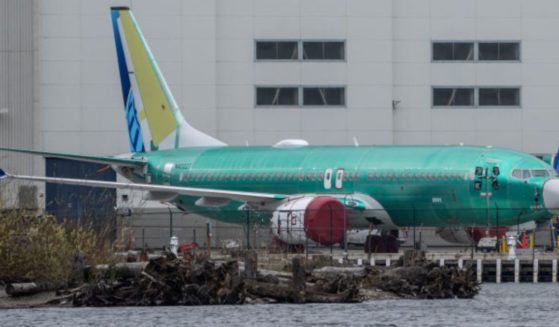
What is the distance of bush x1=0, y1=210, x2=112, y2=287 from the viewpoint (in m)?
37.6

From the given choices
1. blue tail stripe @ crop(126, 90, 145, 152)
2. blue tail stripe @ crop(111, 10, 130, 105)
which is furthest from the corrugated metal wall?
blue tail stripe @ crop(126, 90, 145, 152)

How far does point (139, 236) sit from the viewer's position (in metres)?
A: 58.3

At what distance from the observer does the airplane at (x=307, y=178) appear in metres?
52.7

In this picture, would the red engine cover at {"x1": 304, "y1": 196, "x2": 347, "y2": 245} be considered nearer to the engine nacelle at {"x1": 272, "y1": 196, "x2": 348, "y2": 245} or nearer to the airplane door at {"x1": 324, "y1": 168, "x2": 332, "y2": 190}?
the engine nacelle at {"x1": 272, "y1": 196, "x2": 348, "y2": 245}

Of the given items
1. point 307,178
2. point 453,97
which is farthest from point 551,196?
point 453,97

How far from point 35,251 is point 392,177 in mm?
18964

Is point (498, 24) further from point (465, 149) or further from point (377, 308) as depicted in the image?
point (377, 308)

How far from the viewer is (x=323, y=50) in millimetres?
69000

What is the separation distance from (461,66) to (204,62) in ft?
32.5

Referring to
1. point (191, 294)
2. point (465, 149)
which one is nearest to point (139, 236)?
point (465, 149)

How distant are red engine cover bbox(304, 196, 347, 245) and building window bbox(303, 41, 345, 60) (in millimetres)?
15745

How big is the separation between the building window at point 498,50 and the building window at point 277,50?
23.5 ft

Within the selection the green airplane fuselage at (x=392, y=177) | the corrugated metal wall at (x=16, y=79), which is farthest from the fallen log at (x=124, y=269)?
the corrugated metal wall at (x=16, y=79)

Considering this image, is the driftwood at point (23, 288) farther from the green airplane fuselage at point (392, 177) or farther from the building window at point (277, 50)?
the building window at point (277, 50)
